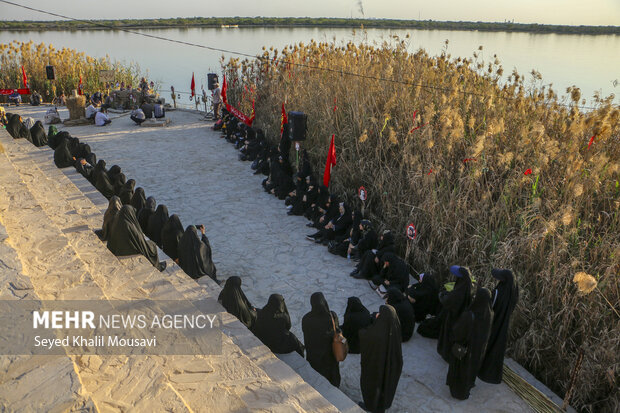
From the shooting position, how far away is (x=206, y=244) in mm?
6316

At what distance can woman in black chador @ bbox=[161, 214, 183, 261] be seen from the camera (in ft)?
21.8

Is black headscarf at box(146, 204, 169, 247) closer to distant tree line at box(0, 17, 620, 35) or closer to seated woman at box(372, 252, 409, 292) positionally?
seated woman at box(372, 252, 409, 292)

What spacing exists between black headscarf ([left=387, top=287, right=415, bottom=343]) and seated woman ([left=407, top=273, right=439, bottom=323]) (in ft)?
1.13

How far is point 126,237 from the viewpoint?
585 cm

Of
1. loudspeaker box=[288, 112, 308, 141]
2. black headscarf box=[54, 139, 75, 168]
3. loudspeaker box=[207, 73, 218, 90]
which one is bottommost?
black headscarf box=[54, 139, 75, 168]

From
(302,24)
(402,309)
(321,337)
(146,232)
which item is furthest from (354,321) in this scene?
(302,24)

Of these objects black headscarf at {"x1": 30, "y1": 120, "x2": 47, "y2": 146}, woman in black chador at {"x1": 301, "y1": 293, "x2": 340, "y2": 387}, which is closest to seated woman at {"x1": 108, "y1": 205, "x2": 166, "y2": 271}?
woman in black chador at {"x1": 301, "y1": 293, "x2": 340, "y2": 387}

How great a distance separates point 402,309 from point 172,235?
3431 mm

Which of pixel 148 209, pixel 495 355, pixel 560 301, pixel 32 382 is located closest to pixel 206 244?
pixel 148 209

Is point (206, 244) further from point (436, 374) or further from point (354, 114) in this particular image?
point (354, 114)

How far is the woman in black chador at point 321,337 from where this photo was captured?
14.2ft

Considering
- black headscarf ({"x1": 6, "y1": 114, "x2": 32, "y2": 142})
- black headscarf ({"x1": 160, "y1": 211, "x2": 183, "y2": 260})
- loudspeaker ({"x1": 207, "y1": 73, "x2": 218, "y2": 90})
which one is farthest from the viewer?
loudspeaker ({"x1": 207, "y1": 73, "x2": 218, "y2": 90})

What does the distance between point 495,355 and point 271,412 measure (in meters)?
2.38

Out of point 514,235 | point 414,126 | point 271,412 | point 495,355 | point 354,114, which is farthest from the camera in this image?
point 354,114
